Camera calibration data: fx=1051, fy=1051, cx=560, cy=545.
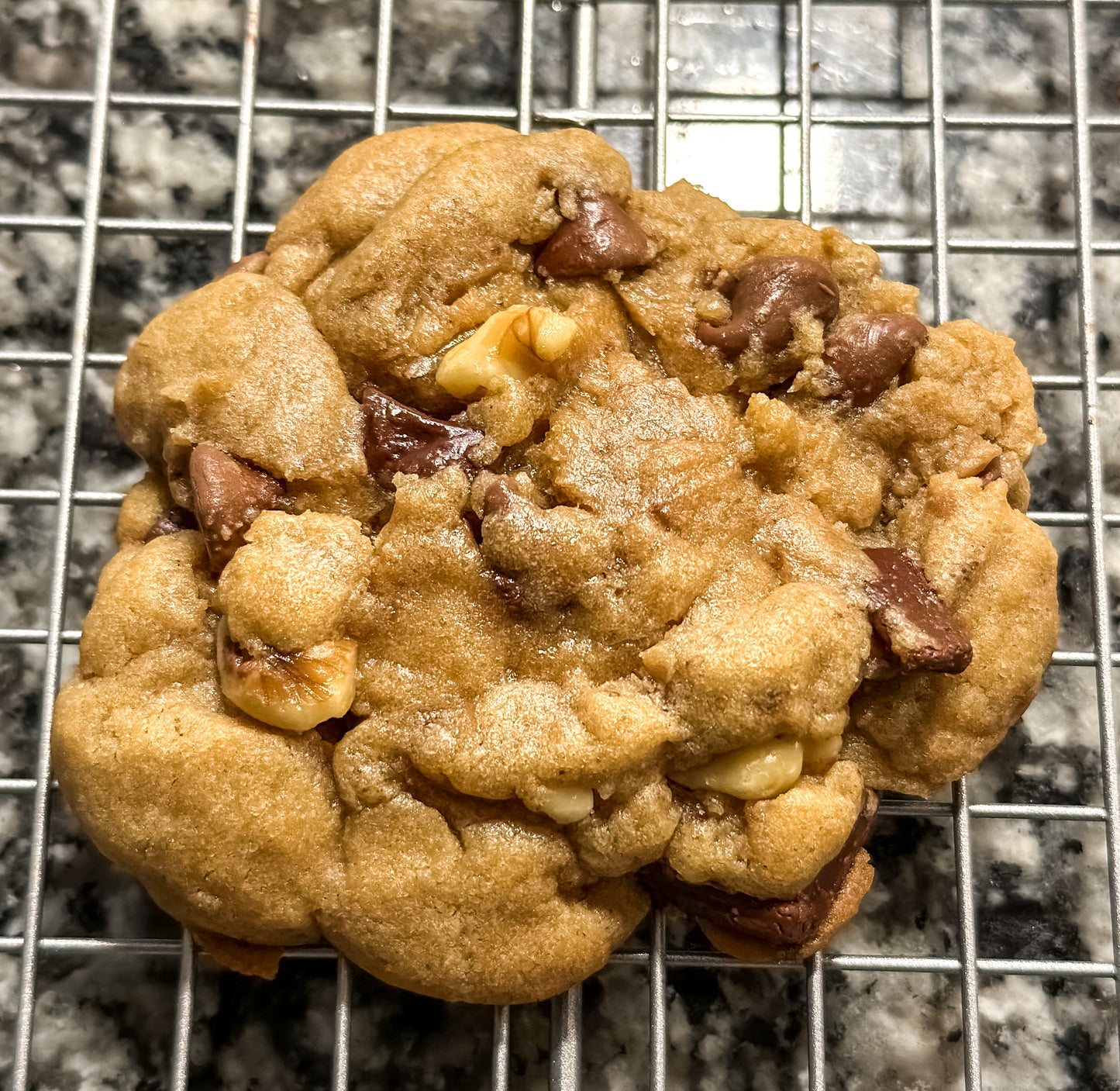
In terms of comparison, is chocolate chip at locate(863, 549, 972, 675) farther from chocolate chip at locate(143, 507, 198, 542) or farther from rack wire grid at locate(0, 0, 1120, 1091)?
chocolate chip at locate(143, 507, 198, 542)

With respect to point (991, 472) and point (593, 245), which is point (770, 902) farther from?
point (593, 245)

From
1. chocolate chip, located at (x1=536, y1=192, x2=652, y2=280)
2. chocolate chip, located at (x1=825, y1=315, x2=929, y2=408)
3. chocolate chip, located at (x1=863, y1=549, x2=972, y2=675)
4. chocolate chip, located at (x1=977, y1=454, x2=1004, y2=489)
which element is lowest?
chocolate chip, located at (x1=863, y1=549, x2=972, y2=675)

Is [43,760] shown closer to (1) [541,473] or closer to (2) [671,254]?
(1) [541,473]

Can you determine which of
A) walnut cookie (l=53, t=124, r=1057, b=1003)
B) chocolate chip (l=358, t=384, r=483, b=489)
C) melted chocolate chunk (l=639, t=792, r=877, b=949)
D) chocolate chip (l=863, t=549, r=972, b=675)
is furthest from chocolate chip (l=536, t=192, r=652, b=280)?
melted chocolate chunk (l=639, t=792, r=877, b=949)

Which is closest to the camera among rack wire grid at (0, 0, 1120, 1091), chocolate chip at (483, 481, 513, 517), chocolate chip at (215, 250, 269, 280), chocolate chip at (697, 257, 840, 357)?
chocolate chip at (483, 481, 513, 517)

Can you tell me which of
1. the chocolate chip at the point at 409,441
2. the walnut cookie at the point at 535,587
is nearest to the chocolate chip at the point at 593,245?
the walnut cookie at the point at 535,587

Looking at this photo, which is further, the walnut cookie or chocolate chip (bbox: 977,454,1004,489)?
chocolate chip (bbox: 977,454,1004,489)

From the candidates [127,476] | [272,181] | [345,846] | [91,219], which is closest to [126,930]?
[345,846]
